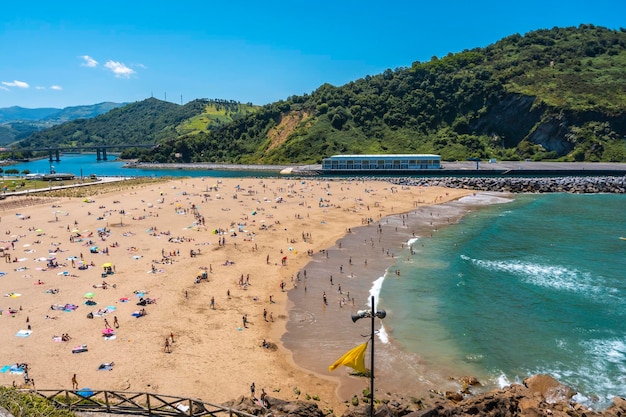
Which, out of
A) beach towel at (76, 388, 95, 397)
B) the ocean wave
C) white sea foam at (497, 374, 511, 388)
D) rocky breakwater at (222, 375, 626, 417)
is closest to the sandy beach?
rocky breakwater at (222, 375, 626, 417)

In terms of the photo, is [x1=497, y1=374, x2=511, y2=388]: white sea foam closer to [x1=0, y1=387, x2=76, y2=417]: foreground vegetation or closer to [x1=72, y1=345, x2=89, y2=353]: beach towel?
[x1=0, y1=387, x2=76, y2=417]: foreground vegetation

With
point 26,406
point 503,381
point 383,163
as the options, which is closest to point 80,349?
point 26,406

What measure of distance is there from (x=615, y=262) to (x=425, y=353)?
87.2 ft

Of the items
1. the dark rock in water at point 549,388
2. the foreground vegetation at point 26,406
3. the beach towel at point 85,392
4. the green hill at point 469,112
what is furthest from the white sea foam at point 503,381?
the green hill at point 469,112

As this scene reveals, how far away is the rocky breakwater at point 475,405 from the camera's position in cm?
1606

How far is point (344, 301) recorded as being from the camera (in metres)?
30.6

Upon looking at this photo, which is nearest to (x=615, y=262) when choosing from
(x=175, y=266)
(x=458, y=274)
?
(x=458, y=274)

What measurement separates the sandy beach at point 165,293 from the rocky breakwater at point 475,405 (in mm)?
2364

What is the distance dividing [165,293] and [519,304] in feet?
85.0

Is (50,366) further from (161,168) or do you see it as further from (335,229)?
(161,168)

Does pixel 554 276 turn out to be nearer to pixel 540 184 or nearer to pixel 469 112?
pixel 540 184

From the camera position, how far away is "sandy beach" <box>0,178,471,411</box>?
70.0 feet

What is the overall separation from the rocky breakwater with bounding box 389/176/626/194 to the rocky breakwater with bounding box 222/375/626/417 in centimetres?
7337

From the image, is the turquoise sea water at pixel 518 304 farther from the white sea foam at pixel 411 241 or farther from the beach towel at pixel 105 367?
the beach towel at pixel 105 367
